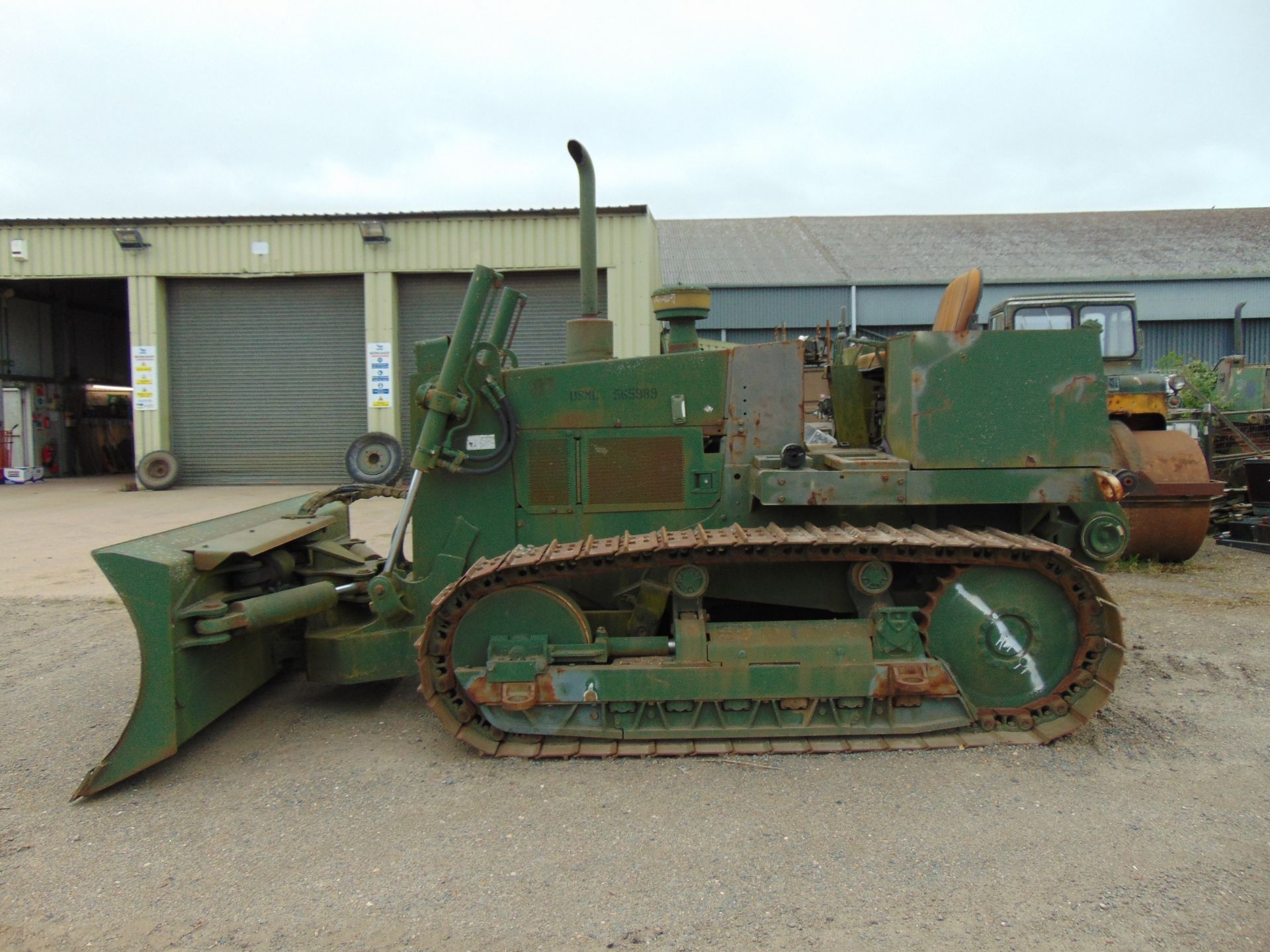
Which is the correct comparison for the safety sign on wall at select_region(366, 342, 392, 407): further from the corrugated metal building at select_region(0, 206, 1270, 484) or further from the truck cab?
the truck cab

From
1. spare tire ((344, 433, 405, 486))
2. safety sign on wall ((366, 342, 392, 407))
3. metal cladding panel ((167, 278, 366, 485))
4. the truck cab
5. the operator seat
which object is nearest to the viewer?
the operator seat

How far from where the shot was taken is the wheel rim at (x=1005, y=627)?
4207 millimetres

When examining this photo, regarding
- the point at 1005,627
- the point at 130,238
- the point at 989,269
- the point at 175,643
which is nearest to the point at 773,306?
the point at 989,269

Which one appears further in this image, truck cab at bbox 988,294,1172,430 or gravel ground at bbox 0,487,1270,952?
truck cab at bbox 988,294,1172,430

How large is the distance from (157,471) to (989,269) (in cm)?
2276

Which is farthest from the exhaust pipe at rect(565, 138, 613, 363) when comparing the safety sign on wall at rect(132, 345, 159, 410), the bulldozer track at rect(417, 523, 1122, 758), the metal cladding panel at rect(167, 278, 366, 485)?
the safety sign on wall at rect(132, 345, 159, 410)

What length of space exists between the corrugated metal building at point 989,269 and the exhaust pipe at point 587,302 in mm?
19821

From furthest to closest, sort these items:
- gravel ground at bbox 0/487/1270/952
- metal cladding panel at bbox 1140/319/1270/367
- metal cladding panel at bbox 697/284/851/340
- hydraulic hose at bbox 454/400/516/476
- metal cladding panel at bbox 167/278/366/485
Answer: metal cladding panel at bbox 1140/319/1270/367 → metal cladding panel at bbox 697/284/851/340 → metal cladding panel at bbox 167/278/366/485 → hydraulic hose at bbox 454/400/516/476 → gravel ground at bbox 0/487/1270/952

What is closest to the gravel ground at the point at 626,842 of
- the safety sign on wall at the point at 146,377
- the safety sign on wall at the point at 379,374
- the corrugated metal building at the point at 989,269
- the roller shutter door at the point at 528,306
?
the safety sign on wall at the point at 379,374

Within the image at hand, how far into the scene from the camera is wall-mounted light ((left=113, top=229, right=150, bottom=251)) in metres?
16.2

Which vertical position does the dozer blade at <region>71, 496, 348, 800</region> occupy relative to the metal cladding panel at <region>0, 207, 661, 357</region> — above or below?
below

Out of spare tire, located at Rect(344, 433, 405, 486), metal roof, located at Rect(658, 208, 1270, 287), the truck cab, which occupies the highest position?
metal roof, located at Rect(658, 208, 1270, 287)

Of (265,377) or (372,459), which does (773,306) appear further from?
(372,459)

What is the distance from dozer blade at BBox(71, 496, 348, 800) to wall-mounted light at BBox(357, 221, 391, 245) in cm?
1253
